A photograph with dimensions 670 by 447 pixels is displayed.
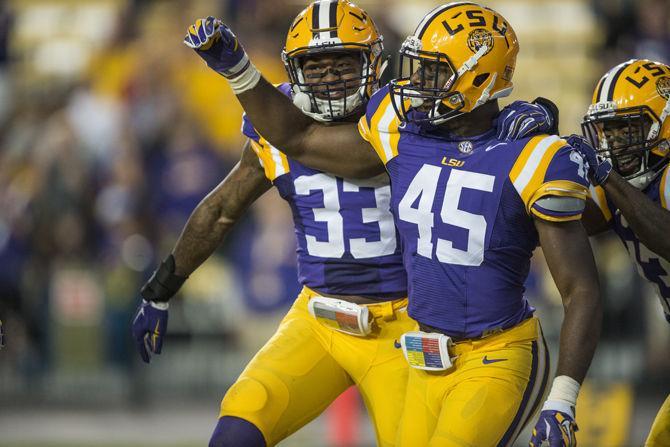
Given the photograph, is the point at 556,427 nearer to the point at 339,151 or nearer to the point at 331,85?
the point at 339,151

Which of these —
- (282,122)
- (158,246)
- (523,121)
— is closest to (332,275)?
(282,122)

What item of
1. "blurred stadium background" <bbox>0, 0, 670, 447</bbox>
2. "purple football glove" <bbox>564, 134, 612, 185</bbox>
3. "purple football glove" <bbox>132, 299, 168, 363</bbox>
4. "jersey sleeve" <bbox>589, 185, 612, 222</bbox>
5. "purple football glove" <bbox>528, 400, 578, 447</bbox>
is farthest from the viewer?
"blurred stadium background" <bbox>0, 0, 670, 447</bbox>

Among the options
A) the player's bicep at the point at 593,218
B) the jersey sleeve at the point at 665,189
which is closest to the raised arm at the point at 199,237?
the player's bicep at the point at 593,218

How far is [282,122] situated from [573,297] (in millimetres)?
1058

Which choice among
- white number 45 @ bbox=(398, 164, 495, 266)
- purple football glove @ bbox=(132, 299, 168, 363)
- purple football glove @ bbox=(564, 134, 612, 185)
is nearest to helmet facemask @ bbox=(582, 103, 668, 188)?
purple football glove @ bbox=(564, 134, 612, 185)

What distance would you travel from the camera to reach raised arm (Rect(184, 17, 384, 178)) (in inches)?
143

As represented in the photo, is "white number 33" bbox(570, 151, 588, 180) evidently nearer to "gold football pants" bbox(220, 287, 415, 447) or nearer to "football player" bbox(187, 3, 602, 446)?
"football player" bbox(187, 3, 602, 446)

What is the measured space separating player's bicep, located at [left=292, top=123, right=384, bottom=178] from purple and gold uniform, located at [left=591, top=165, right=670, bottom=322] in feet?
2.40

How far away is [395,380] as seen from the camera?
3867 mm

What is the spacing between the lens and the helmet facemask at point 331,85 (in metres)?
3.84

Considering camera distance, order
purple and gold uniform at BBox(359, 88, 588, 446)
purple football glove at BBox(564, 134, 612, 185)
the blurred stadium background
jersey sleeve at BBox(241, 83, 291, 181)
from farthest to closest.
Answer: the blurred stadium background → jersey sleeve at BBox(241, 83, 291, 181) → purple football glove at BBox(564, 134, 612, 185) → purple and gold uniform at BBox(359, 88, 588, 446)

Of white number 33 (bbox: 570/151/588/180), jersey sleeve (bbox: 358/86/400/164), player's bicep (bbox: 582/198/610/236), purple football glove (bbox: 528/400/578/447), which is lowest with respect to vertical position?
purple football glove (bbox: 528/400/578/447)

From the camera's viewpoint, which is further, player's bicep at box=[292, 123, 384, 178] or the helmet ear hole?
player's bicep at box=[292, 123, 384, 178]

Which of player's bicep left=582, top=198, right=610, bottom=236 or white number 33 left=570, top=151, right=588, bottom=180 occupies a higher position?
white number 33 left=570, top=151, right=588, bottom=180
